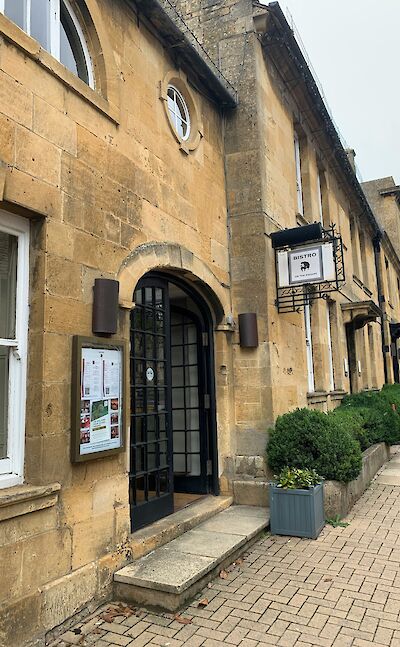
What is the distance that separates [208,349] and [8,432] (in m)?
3.89

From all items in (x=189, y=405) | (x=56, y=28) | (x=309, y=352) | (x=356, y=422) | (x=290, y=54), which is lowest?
(x=356, y=422)

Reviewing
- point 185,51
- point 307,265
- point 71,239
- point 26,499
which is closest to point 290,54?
point 185,51

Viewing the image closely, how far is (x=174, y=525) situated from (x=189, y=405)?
2376mm

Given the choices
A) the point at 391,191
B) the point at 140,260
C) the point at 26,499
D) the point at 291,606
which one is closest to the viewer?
the point at 26,499

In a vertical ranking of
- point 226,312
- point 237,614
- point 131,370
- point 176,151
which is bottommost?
point 237,614

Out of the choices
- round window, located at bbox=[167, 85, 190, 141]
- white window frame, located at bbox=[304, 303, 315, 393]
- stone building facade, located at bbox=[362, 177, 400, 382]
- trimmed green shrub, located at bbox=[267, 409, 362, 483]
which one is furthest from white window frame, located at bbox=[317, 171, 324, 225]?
stone building facade, located at bbox=[362, 177, 400, 382]

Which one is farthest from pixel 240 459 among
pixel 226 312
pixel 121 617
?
pixel 121 617

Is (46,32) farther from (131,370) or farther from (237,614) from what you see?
(237,614)

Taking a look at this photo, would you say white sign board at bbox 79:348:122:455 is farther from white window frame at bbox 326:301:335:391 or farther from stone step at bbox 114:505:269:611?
white window frame at bbox 326:301:335:391

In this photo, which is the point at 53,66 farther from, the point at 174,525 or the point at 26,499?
the point at 174,525

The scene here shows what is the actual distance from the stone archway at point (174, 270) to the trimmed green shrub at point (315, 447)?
1828 mm

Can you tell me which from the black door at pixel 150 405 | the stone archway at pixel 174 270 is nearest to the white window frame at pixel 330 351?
the stone archway at pixel 174 270

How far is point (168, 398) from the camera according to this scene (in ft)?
19.4

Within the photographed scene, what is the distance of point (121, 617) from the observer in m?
3.91
